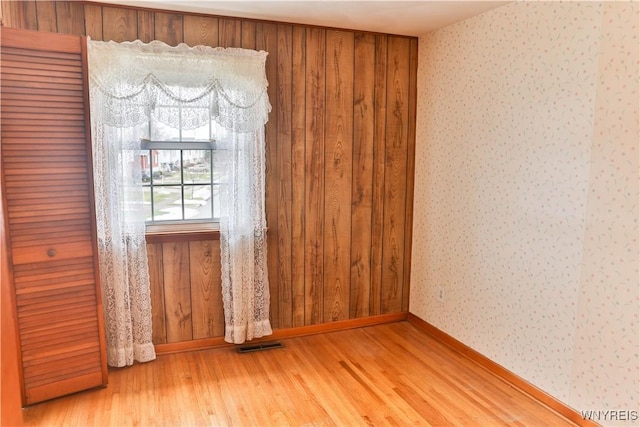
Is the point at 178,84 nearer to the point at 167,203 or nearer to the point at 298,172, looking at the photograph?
the point at 167,203

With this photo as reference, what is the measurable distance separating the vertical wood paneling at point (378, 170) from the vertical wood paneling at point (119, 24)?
173 centimetres

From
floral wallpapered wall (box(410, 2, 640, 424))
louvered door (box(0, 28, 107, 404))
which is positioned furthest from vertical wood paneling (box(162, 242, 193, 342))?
floral wallpapered wall (box(410, 2, 640, 424))

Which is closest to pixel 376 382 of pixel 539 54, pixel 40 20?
pixel 539 54

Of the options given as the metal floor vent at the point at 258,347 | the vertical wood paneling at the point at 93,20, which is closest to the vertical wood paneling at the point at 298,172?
the metal floor vent at the point at 258,347

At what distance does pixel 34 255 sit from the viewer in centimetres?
243

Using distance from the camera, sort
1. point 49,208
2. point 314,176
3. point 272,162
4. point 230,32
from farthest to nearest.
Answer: point 314,176, point 272,162, point 230,32, point 49,208

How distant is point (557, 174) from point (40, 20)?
310 centimetres

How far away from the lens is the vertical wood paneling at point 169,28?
9.56ft

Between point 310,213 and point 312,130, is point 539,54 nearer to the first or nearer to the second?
point 312,130

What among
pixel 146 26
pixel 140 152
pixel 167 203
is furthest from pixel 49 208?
pixel 146 26

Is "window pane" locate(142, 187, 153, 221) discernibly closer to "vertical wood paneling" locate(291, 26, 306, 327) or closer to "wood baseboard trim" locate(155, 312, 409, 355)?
"wood baseboard trim" locate(155, 312, 409, 355)

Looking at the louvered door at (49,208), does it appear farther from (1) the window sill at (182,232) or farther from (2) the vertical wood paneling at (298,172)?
(2) the vertical wood paneling at (298,172)

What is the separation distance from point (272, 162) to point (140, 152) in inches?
35.1

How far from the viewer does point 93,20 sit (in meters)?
2.79
